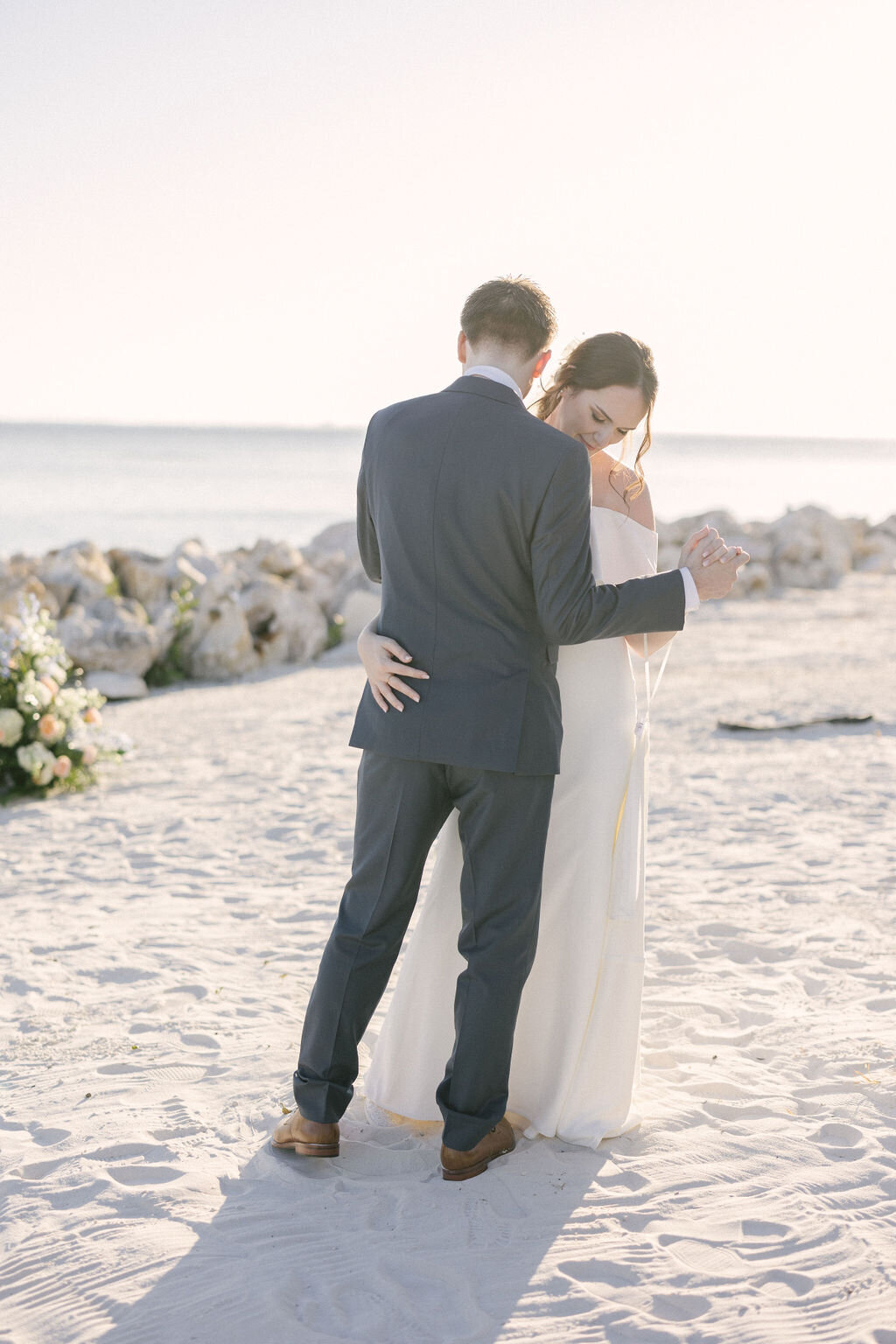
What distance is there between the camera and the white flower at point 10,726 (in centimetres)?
672

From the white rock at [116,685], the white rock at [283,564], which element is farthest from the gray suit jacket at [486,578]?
the white rock at [283,564]

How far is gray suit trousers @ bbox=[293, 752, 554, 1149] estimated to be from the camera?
2.73 metres

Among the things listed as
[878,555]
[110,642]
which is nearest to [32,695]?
[110,642]

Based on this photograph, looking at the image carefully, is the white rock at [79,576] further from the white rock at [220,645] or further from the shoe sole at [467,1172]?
the shoe sole at [467,1172]

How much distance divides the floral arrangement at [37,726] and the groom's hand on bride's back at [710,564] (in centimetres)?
487

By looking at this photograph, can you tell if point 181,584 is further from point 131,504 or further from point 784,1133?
point 131,504

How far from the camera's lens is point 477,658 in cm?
265

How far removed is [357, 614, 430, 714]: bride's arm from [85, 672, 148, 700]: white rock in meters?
7.59

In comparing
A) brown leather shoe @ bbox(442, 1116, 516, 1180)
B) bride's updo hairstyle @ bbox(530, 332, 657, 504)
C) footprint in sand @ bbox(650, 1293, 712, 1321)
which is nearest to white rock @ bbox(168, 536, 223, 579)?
bride's updo hairstyle @ bbox(530, 332, 657, 504)

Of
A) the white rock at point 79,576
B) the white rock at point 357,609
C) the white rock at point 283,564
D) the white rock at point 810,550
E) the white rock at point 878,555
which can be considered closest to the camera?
the white rock at point 79,576

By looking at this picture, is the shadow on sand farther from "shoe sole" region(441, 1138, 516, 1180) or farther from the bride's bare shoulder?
the bride's bare shoulder

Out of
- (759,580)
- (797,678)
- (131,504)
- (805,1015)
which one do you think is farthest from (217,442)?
(805,1015)

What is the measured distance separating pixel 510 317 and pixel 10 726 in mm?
5044

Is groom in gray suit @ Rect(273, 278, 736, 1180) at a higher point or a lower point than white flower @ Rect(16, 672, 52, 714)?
higher
